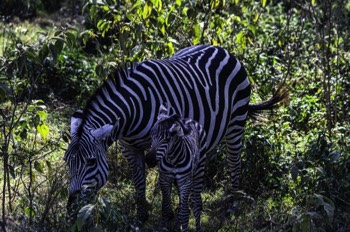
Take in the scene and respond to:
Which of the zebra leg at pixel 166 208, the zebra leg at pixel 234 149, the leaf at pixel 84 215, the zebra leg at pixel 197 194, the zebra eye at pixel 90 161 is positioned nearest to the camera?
the leaf at pixel 84 215

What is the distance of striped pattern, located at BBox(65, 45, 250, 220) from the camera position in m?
6.42

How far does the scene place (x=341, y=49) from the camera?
10852 millimetres

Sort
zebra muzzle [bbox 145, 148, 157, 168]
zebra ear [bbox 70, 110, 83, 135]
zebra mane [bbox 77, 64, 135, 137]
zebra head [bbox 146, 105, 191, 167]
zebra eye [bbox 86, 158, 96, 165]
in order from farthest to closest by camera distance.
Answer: zebra mane [bbox 77, 64, 135, 137]
zebra ear [bbox 70, 110, 83, 135]
zebra eye [bbox 86, 158, 96, 165]
zebra head [bbox 146, 105, 191, 167]
zebra muzzle [bbox 145, 148, 157, 168]

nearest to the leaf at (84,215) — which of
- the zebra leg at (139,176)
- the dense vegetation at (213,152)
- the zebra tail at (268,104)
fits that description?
the dense vegetation at (213,152)

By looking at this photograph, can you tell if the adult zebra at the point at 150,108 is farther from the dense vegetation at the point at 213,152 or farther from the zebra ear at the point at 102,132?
the dense vegetation at the point at 213,152

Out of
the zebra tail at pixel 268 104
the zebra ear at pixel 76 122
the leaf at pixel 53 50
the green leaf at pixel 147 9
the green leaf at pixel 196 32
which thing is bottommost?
the zebra ear at pixel 76 122

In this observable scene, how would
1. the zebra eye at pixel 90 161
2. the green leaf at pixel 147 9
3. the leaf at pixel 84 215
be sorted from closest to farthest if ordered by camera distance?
the leaf at pixel 84 215 < the zebra eye at pixel 90 161 < the green leaf at pixel 147 9

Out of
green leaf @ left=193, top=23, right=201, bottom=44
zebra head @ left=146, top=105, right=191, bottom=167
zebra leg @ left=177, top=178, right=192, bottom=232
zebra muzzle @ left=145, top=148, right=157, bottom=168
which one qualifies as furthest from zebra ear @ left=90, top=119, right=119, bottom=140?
green leaf @ left=193, top=23, right=201, bottom=44

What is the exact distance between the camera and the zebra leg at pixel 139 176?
7289 millimetres

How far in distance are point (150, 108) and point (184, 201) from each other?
2.89ft

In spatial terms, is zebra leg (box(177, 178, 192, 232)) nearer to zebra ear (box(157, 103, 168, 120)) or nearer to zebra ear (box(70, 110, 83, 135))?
zebra ear (box(157, 103, 168, 120))

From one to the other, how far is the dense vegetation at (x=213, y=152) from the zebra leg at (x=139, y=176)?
100 mm

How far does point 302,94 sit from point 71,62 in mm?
3228

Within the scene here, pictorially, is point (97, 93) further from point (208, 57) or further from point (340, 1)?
point (340, 1)
